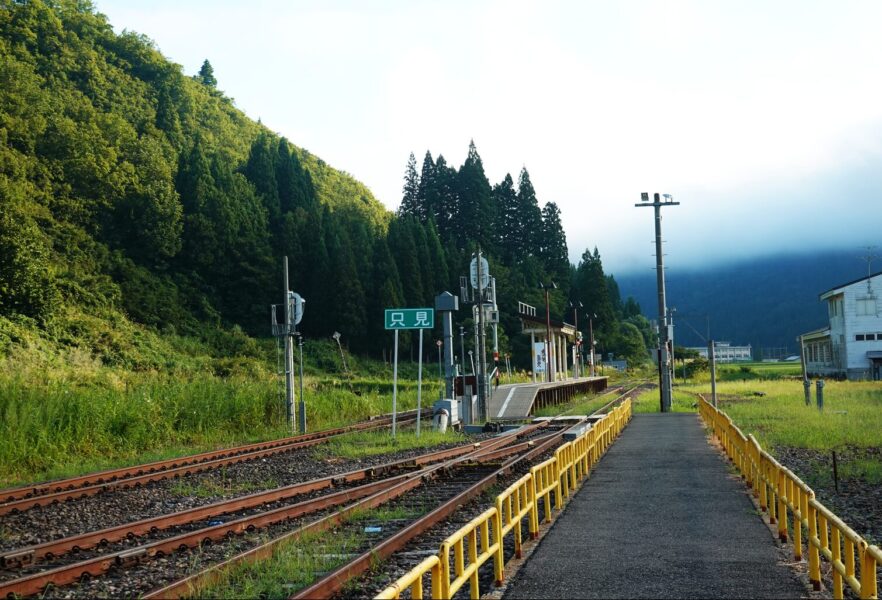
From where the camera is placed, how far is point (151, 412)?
1927cm

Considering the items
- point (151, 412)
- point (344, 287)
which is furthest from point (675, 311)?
point (344, 287)

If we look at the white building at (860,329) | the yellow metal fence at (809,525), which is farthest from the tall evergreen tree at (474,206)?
the yellow metal fence at (809,525)

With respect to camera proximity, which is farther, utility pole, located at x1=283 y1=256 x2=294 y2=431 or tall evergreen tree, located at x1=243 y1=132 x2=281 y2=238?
tall evergreen tree, located at x1=243 y1=132 x2=281 y2=238

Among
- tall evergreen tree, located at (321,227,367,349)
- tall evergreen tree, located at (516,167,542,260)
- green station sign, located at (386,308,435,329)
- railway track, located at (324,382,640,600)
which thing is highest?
tall evergreen tree, located at (516,167,542,260)

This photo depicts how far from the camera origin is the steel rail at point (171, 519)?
26.3 feet

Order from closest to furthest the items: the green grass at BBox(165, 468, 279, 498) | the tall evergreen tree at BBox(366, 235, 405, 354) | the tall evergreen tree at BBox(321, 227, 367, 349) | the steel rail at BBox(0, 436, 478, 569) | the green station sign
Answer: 1. the steel rail at BBox(0, 436, 478, 569)
2. the green grass at BBox(165, 468, 279, 498)
3. the green station sign
4. the tall evergreen tree at BBox(321, 227, 367, 349)
5. the tall evergreen tree at BBox(366, 235, 405, 354)

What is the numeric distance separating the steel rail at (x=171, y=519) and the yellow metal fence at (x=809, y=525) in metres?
5.68

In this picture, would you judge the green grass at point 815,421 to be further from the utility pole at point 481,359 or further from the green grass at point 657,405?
the utility pole at point 481,359

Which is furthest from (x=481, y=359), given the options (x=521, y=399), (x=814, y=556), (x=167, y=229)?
(x=167, y=229)

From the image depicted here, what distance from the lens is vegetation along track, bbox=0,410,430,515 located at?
11477 mm

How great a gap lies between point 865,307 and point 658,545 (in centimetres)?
5664

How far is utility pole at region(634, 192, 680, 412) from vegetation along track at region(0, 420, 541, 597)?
22.4 m

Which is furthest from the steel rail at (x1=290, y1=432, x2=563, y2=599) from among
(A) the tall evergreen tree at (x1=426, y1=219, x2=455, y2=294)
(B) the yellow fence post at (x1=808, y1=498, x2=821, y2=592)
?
(A) the tall evergreen tree at (x1=426, y1=219, x2=455, y2=294)

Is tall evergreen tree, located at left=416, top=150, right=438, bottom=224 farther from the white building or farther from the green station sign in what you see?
the green station sign
